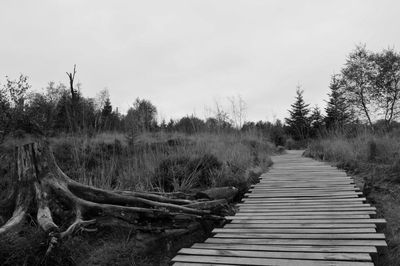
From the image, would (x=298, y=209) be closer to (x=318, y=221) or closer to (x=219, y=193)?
(x=318, y=221)

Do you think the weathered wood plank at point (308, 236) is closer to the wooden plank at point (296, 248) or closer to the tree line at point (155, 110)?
the wooden plank at point (296, 248)

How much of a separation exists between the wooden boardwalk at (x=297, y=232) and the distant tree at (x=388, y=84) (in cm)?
1692

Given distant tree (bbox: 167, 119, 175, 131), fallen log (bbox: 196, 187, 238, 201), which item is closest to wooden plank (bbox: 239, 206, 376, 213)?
fallen log (bbox: 196, 187, 238, 201)

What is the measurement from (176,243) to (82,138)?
2393mm

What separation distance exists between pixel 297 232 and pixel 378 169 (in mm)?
3628

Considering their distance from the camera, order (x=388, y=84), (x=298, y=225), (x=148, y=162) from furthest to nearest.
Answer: (x=388, y=84) → (x=148, y=162) → (x=298, y=225)

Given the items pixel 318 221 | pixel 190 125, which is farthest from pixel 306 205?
pixel 190 125

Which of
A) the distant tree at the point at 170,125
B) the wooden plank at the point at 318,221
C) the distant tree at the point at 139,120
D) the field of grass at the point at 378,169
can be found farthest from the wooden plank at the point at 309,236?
the distant tree at the point at 170,125

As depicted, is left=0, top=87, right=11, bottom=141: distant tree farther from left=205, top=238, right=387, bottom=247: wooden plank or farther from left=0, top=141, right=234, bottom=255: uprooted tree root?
left=205, top=238, right=387, bottom=247: wooden plank

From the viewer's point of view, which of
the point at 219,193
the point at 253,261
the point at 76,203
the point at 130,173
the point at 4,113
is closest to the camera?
the point at 253,261

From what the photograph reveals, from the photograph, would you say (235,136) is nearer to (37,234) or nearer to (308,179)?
(308,179)

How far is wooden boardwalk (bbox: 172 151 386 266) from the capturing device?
2.34 metres

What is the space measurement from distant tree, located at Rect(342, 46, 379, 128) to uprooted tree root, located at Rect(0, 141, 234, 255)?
63.4ft

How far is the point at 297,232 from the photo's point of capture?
9.71 feet
